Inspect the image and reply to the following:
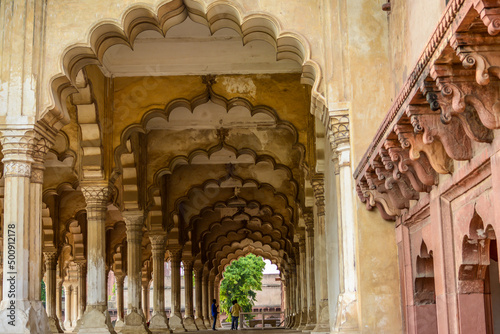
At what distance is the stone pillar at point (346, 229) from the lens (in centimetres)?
841

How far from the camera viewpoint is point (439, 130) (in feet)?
16.6

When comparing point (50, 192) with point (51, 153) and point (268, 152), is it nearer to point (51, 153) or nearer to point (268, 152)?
point (51, 153)

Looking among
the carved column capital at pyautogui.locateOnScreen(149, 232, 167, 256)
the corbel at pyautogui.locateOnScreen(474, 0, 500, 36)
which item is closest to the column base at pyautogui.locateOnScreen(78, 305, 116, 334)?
the carved column capital at pyautogui.locateOnScreen(149, 232, 167, 256)

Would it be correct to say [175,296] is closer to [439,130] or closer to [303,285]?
[303,285]

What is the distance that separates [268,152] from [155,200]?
395cm

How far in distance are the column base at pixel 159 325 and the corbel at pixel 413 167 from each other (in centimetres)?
1366

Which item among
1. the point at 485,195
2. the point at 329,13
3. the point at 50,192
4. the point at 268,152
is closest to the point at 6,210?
the point at 329,13

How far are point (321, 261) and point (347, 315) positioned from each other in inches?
234

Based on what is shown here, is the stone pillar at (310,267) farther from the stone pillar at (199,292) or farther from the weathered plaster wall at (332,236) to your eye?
the stone pillar at (199,292)

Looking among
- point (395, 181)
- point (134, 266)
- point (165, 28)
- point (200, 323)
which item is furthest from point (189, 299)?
point (395, 181)

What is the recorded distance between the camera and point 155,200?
759 inches

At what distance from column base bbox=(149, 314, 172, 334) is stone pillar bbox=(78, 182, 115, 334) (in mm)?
5355

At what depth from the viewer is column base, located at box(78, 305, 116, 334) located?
42.5ft

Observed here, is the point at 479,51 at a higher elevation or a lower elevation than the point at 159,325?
higher
